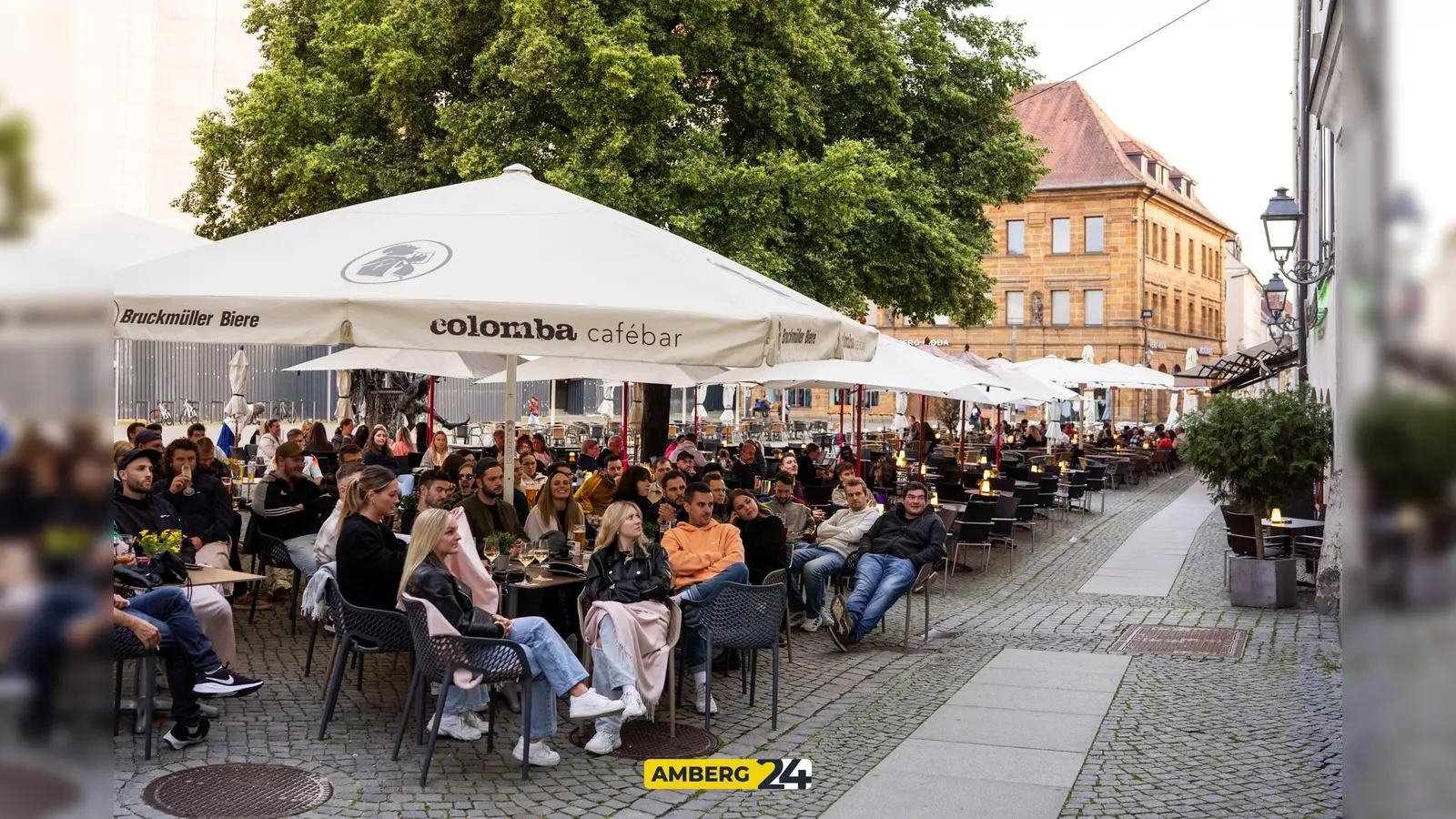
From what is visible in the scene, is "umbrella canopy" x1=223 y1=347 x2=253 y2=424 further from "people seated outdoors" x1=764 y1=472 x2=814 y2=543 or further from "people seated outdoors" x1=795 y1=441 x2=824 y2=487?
"people seated outdoors" x1=764 y1=472 x2=814 y2=543

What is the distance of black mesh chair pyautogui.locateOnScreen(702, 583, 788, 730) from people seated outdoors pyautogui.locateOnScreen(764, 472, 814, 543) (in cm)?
353

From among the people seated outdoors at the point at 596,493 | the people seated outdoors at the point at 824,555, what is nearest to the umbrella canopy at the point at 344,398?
the people seated outdoors at the point at 596,493

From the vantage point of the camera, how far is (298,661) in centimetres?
871

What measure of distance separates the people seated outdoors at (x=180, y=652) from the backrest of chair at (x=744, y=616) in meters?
2.59

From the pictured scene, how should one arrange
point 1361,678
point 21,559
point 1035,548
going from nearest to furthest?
1. point 21,559
2. point 1361,678
3. point 1035,548

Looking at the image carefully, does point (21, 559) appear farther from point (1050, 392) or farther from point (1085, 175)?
point (1085, 175)

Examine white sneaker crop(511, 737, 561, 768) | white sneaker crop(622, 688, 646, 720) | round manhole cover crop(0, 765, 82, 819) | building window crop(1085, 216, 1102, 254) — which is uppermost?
building window crop(1085, 216, 1102, 254)

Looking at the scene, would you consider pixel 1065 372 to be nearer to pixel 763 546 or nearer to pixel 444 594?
pixel 763 546

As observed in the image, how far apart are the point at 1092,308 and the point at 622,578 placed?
63.1 m

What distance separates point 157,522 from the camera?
27.7 feet

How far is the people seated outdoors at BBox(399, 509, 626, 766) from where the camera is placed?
6.54m

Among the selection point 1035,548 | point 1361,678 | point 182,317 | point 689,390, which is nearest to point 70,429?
point 1361,678

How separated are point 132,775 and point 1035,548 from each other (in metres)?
13.3

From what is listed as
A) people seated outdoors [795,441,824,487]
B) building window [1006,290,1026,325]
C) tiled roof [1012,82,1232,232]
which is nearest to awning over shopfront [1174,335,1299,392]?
people seated outdoors [795,441,824,487]
